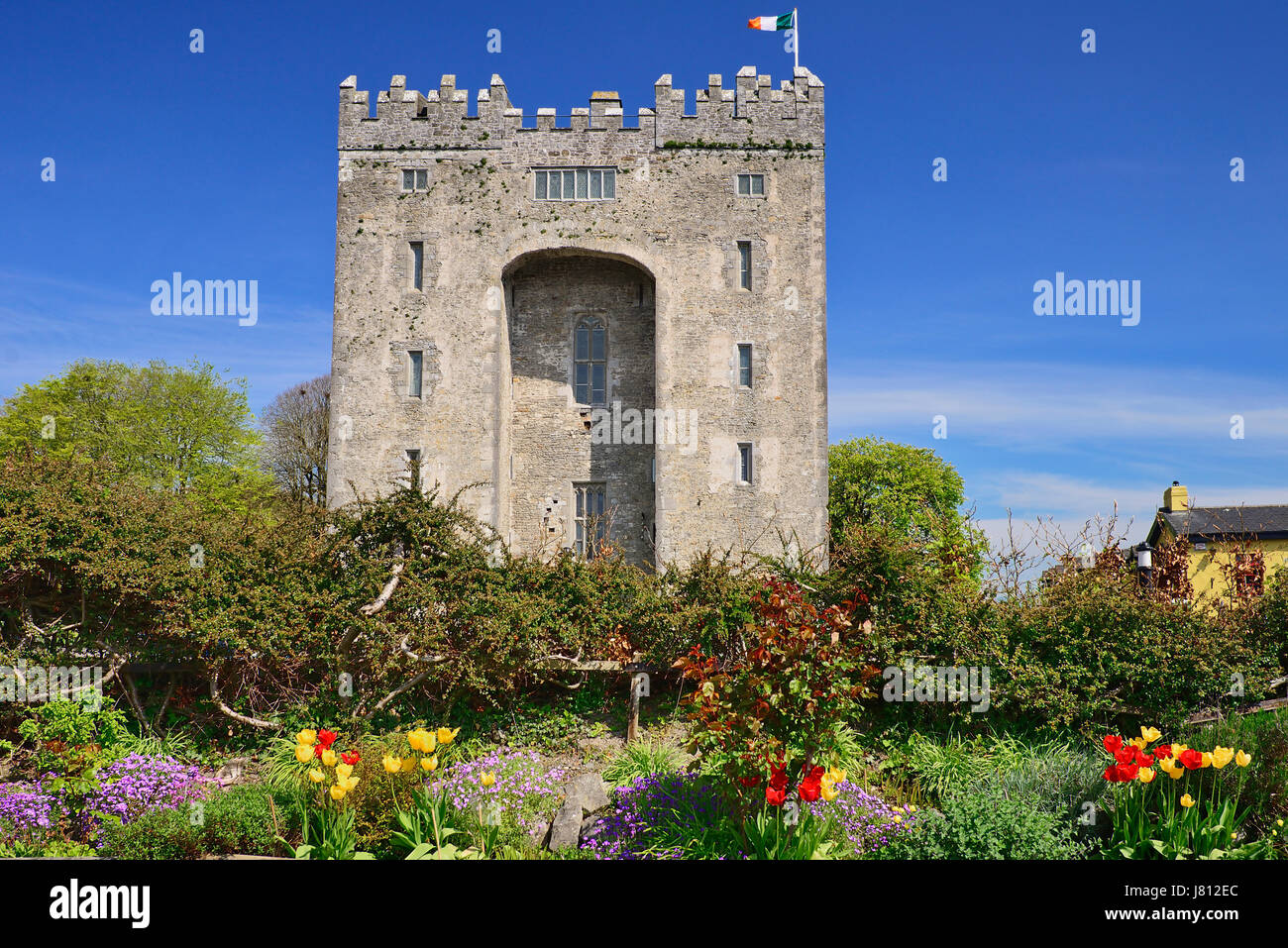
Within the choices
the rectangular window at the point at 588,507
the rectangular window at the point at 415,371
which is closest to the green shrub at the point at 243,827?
the rectangular window at the point at 415,371

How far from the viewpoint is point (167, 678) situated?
1055 centimetres

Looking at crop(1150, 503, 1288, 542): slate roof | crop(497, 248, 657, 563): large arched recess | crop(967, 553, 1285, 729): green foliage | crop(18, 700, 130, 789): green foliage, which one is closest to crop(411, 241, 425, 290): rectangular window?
crop(497, 248, 657, 563): large arched recess

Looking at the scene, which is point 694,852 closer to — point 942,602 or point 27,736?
point 942,602

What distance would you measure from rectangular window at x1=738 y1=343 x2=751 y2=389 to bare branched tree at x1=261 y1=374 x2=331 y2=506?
24.5 meters

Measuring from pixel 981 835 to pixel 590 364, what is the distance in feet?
68.8

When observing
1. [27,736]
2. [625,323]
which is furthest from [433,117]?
[27,736]

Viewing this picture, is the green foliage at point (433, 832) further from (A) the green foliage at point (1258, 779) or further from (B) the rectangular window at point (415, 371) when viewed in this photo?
(B) the rectangular window at point (415, 371)

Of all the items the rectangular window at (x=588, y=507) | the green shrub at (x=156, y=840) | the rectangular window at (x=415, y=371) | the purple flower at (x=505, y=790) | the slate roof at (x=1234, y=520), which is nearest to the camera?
the green shrub at (x=156, y=840)

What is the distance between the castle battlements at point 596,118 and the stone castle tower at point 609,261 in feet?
0.18

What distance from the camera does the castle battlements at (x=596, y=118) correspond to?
24688 mm

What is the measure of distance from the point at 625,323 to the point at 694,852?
20481 millimetres

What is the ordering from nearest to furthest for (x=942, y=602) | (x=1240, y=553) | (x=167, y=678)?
1. (x=942, y=602)
2. (x=167, y=678)
3. (x=1240, y=553)

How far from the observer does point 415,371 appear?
950 inches
